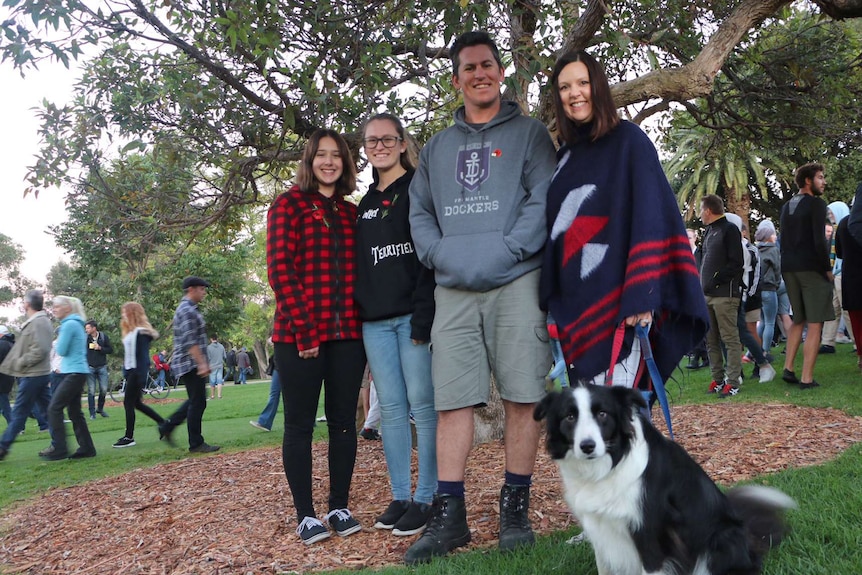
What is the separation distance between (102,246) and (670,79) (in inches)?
263

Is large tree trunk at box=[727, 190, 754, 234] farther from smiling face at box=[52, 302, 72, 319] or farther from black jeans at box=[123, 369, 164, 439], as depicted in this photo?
smiling face at box=[52, 302, 72, 319]

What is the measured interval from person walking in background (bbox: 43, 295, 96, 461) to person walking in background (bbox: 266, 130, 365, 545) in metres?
6.43

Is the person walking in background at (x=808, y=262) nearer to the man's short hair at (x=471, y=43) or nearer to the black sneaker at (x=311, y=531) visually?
the man's short hair at (x=471, y=43)

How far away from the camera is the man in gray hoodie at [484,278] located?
354cm

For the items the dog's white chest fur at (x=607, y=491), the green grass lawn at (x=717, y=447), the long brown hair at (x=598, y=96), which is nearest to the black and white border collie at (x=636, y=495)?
the dog's white chest fur at (x=607, y=491)

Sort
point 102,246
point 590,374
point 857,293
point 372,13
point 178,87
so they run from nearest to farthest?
point 590,374, point 372,13, point 178,87, point 857,293, point 102,246

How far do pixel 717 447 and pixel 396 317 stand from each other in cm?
316

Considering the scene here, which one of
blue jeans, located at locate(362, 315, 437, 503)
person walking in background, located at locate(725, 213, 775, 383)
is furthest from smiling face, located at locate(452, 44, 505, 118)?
person walking in background, located at locate(725, 213, 775, 383)

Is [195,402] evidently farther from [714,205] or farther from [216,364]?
[216,364]

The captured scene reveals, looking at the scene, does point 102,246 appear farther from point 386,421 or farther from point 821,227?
point 821,227

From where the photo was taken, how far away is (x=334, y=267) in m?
4.17

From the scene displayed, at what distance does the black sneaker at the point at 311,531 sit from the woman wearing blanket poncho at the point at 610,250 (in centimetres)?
192

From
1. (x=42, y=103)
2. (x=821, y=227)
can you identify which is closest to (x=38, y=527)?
(x=42, y=103)

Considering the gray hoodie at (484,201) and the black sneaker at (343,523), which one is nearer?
the gray hoodie at (484,201)
